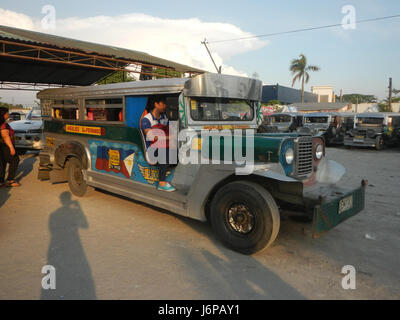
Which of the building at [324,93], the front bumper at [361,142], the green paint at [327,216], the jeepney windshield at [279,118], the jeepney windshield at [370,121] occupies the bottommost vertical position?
the green paint at [327,216]

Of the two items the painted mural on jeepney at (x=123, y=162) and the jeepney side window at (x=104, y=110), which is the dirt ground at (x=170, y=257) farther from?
the jeepney side window at (x=104, y=110)

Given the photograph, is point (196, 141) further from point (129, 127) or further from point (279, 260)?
point (279, 260)

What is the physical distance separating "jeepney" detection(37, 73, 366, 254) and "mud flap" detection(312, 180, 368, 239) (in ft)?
0.04

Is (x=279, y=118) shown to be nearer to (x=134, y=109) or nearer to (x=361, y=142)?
(x=361, y=142)

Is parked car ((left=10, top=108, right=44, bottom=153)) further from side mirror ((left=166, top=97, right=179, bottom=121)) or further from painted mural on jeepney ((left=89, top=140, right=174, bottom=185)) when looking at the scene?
side mirror ((left=166, top=97, right=179, bottom=121))

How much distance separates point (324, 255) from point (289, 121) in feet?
57.3

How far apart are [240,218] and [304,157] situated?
1.11 meters

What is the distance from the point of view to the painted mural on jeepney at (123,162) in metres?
4.62

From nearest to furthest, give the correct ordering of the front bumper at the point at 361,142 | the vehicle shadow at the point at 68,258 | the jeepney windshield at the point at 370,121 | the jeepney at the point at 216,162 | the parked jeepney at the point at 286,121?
1. the vehicle shadow at the point at 68,258
2. the jeepney at the point at 216,162
3. the front bumper at the point at 361,142
4. the jeepney windshield at the point at 370,121
5. the parked jeepney at the point at 286,121

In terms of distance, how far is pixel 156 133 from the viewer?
4488 millimetres

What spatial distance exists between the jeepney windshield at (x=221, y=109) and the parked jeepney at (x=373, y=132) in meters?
13.4

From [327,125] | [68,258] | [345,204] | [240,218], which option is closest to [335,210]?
[345,204]

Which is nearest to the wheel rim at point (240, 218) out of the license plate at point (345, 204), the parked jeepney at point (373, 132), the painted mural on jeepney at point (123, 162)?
the license plate at point (345, 204)
